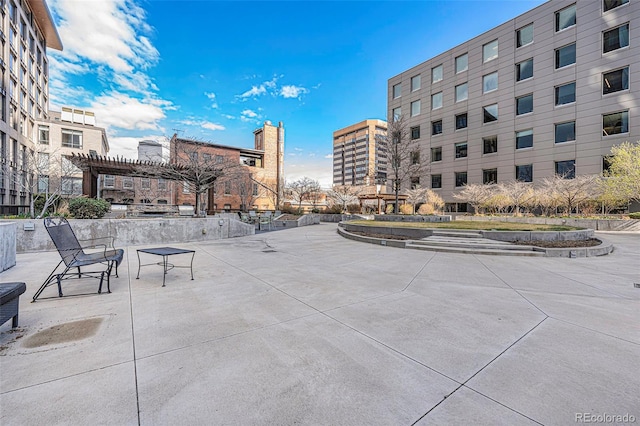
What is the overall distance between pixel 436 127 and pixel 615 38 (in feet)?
50.1

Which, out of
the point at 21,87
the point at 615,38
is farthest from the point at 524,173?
the point at 21,87

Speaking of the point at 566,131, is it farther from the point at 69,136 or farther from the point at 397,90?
the point at 69,136

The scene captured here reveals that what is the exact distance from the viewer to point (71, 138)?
39.4 meters

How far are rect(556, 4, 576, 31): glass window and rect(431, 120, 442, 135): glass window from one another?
12380 millimetres

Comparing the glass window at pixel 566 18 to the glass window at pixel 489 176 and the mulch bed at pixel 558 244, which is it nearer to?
the glass window at pixel 489 176

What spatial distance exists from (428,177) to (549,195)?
1363 cm

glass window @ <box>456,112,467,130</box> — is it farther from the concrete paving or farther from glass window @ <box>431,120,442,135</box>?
the concrete paving

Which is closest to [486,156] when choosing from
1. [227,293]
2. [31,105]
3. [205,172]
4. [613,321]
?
[205,172]

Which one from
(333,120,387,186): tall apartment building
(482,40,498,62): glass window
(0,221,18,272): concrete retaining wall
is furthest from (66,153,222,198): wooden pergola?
(333,120,387,186): tall apartment building

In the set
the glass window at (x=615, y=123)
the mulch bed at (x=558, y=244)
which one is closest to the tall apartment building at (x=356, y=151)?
the glass window at (x=615, y=123)

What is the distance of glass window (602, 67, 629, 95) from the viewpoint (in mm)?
21500

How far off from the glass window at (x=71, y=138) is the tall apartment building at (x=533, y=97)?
155 feet

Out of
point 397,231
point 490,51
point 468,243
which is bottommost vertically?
point 468,243

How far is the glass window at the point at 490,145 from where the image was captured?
28484 millimetres
